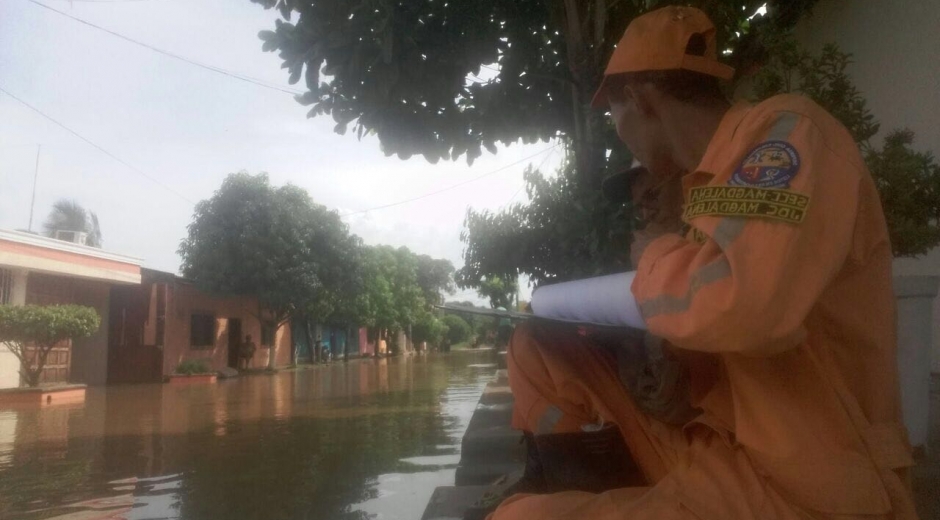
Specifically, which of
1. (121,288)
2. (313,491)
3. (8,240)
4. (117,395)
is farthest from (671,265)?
(121,288)

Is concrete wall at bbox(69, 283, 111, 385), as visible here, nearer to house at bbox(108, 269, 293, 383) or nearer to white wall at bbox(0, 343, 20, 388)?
house at bbox(108, 269, 293, 383)

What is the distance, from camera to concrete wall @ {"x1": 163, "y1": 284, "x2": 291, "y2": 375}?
2336 cm

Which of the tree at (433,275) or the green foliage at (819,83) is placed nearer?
the green foliage at (819,83)

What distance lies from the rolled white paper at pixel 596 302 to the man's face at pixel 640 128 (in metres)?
0.30

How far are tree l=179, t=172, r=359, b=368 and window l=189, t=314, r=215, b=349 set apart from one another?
1.51 meters

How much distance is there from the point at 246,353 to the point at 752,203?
27659 mm

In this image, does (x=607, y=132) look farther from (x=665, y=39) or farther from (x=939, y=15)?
(x=939, y=15)

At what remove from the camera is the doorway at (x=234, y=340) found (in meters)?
28.4

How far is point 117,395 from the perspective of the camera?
640 inches

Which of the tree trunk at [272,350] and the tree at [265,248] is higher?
the tree at [265,248]

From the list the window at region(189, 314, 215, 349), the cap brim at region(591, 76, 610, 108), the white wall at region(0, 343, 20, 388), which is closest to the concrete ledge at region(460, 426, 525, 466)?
the cap brim at region(591, 76, 610, 108)

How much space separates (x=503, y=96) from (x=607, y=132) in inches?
61.8

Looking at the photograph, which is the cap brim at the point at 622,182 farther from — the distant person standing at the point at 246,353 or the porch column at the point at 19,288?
the distant person standing at the point at 246,353

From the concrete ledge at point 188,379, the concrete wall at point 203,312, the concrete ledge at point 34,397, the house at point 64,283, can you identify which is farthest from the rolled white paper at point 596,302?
the concrete wall at point 203,312
